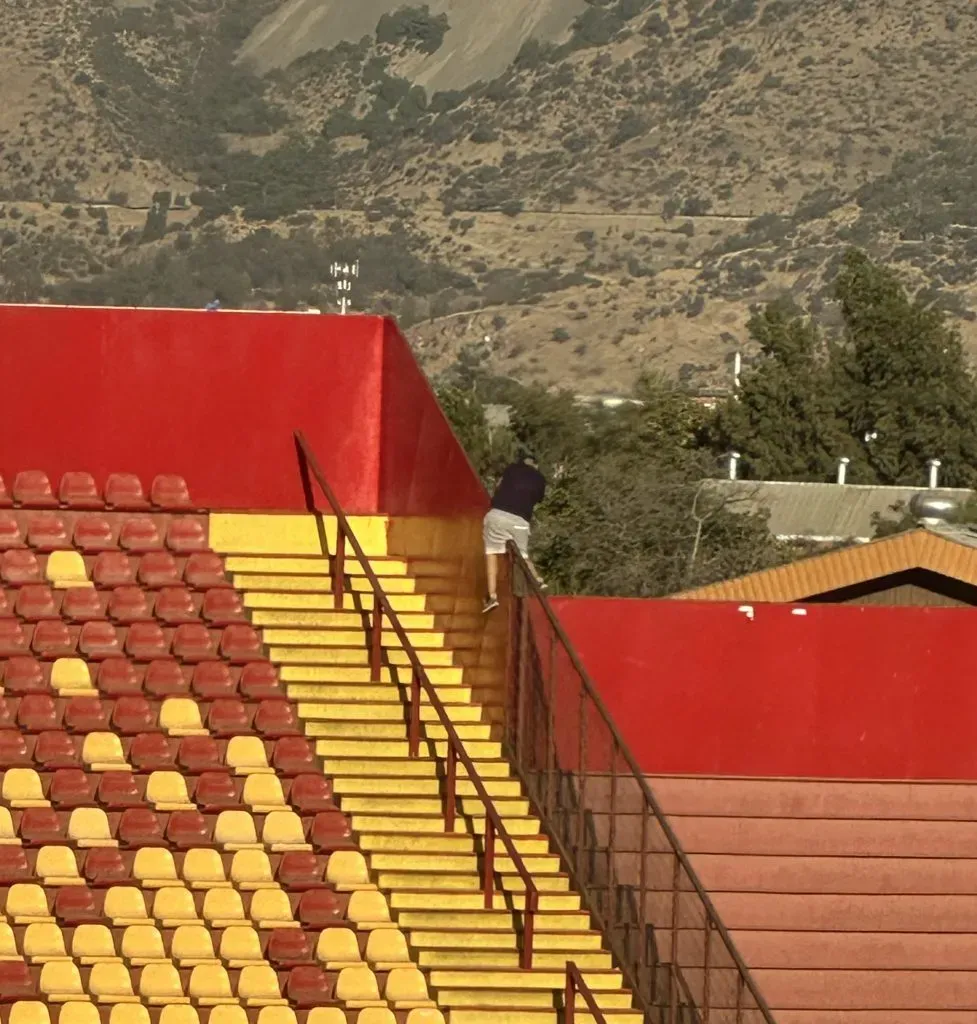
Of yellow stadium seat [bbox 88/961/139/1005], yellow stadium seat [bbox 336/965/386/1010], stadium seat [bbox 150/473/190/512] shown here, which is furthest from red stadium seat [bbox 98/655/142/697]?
yellow stadium seat [bbox 336/965/386/1010]

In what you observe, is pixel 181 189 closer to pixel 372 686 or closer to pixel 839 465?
pixel 839 465

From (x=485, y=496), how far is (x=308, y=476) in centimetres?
238

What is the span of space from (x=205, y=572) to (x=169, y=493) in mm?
785

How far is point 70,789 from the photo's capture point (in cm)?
1471

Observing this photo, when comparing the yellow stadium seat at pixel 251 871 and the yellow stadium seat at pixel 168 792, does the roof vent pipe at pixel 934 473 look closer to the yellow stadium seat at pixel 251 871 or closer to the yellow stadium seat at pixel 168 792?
the yellow stadium seat at pixel 168 792

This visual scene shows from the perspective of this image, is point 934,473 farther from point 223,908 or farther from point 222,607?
point 223,908

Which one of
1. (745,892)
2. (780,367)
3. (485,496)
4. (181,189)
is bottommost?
(181,189)

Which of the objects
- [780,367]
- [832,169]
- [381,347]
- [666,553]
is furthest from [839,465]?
[381,347]

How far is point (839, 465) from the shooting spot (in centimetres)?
7100

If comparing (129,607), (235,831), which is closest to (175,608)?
(129,607)

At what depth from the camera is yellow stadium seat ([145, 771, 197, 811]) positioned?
48.0 feet

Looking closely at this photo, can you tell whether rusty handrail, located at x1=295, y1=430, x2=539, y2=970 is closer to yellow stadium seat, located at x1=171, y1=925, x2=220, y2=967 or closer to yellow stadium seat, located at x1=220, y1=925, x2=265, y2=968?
yellow stadium seat, located at x1=220, y1=925, x2=265, y2=968

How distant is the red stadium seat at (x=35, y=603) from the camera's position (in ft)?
51.8

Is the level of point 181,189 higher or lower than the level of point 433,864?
lower
